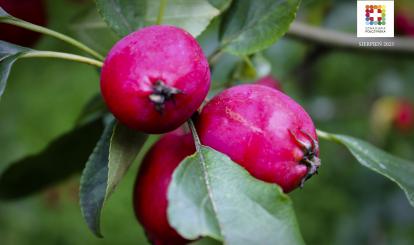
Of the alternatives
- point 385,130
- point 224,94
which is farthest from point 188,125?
point 385,130

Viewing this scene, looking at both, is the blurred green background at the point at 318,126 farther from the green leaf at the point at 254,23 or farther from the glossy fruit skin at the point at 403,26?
the green leaf at the point at 254,23

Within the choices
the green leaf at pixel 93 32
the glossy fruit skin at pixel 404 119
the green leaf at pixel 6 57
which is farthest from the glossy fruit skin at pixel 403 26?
the green leaf at pixel 6 57

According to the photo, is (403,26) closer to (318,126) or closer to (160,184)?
(318,126)

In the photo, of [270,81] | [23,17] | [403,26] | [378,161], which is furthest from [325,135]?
[403,26]

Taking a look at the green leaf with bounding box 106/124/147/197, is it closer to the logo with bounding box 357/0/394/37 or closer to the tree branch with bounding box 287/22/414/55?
the logo with bounding box 357/0/394/37

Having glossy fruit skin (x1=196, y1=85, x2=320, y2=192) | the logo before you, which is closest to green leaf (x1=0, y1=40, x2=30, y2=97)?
glossy fruit skin (x1=196, y1=85, x2=320, y2=192)

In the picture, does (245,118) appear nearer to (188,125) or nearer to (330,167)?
(188,125)
